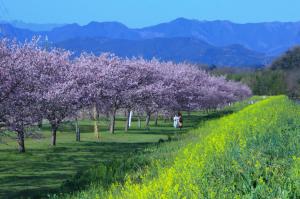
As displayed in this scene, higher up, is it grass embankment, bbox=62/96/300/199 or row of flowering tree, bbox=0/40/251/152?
row of flowering tree, bbox=0/40/251/152

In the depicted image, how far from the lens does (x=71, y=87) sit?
36.2 meters

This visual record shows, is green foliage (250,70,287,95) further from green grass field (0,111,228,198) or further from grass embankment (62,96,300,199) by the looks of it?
grass embankment (62,96,300,199)

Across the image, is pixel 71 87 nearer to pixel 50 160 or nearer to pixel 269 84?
pixel 50 160

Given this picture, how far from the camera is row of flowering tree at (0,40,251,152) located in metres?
23.5

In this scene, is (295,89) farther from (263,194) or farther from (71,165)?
(263,194)

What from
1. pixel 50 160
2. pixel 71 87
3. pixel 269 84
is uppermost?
pixel 269 84

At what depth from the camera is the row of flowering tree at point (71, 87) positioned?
23516mm

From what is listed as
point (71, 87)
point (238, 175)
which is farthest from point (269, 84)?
point (238, 175)

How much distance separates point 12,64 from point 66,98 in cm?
940

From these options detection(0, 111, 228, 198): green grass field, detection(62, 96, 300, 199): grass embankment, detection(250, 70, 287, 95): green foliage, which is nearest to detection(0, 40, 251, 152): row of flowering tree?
detection(0, 111, 228, 198): green grass field

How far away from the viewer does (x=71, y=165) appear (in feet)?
84.4

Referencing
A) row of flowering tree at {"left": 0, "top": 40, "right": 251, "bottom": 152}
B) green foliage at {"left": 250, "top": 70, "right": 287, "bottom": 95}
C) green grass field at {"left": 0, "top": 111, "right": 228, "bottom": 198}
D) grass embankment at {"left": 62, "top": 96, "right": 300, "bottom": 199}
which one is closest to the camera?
grass embankment at {"left": 62, "top": 96, "right": 300, "bottom": 199}

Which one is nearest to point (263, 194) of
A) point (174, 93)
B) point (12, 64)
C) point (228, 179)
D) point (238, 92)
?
point (228, 179)

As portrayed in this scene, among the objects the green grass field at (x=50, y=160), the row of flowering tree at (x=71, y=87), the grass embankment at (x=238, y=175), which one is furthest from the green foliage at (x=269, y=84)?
the grass embankment at (x=238, y=175)
